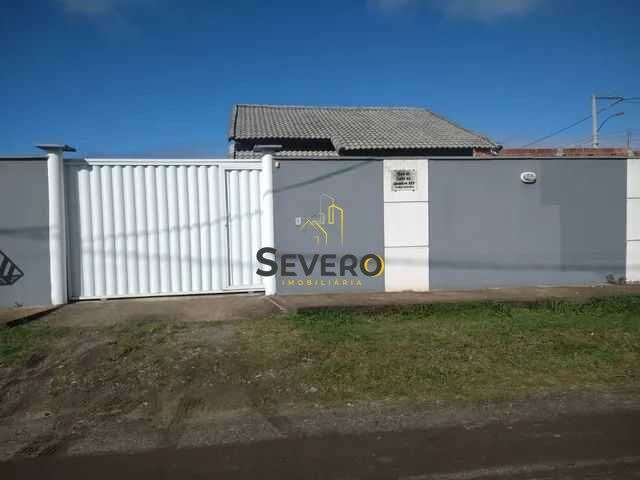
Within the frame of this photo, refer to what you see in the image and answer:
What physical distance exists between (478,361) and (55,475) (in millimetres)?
4017

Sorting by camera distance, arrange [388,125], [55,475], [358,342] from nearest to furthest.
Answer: [55,475]
[358,342]
[388,125]

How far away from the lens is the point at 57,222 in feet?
25.1

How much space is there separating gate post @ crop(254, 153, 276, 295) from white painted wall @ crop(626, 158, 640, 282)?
247 inches

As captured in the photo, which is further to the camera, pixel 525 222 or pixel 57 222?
pixel 525 222

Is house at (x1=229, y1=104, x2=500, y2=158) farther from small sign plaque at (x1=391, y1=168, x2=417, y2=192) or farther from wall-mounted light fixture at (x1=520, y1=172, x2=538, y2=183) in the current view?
wall-mounted light fixture at (x1=520, y1=172, x2=538, y2=183)

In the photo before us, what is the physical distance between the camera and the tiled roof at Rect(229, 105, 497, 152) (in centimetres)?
1953

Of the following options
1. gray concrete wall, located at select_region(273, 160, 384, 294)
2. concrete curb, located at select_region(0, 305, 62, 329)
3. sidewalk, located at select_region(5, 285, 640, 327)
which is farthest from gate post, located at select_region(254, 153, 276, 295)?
concrete curb, located at select_region(0, 305, 62, 329)

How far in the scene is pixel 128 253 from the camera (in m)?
8.12

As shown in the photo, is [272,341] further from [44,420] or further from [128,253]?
[128,253]

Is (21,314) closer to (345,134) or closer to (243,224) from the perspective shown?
(243,224)

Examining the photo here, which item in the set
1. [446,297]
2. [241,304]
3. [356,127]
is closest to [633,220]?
[446,297]

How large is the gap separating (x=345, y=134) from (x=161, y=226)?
1308cm

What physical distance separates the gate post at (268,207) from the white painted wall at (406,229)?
73.6 inches

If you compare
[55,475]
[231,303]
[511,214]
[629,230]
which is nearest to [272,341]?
[231,303]
